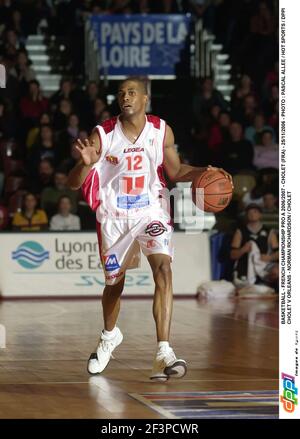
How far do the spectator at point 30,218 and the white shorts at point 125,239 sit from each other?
860cm

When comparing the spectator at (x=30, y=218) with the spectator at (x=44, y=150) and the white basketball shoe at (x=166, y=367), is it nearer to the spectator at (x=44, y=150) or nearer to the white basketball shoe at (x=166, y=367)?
the spectator at (x=44, y=150)

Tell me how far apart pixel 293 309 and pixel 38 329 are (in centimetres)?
622

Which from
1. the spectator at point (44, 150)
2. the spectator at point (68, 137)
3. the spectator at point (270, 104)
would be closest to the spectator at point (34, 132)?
the spectator at point (44, 150)

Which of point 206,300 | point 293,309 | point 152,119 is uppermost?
point 152,119

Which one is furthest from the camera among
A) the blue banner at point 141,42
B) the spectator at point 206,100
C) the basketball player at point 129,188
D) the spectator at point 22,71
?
the blue banner at point 141,42

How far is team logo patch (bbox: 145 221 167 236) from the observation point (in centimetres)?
879

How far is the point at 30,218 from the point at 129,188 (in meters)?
8.87

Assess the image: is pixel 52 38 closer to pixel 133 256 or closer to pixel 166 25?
pixel 166 25

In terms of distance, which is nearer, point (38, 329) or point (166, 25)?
point (38, 329)

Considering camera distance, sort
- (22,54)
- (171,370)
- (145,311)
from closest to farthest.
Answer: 1. (171,370)
2. (145,311)
3. (22,54)

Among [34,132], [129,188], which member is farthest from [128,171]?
[34,132]

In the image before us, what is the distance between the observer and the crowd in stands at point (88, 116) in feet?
60.4
